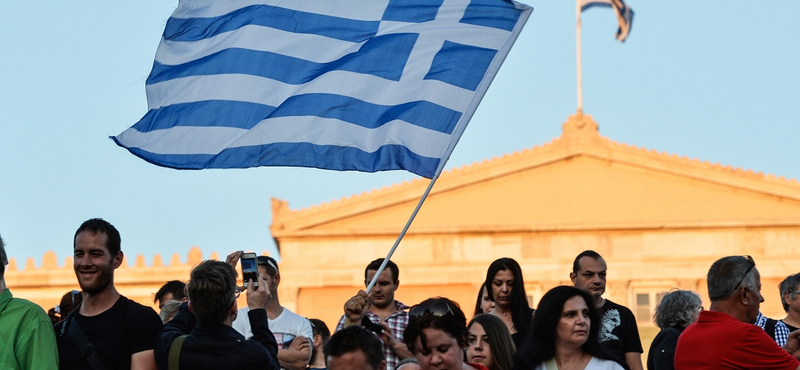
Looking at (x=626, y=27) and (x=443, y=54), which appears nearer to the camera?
(x=443, y=54)

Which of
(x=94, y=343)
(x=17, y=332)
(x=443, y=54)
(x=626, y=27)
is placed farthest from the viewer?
(x=626, y=27)

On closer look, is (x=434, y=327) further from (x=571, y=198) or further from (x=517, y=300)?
(x=571, y=198)

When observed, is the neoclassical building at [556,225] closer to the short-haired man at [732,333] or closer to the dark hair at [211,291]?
the short-haired man at [732,333]

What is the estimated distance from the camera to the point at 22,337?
5785 mm

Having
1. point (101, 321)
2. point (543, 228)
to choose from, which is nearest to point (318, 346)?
point (101, 321)

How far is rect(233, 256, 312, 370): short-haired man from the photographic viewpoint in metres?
8.02

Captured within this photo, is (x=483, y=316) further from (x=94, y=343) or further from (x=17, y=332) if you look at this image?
(x=17, y=332)

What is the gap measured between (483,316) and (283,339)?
6.15 feet

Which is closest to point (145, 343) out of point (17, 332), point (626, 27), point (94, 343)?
point (94, 343)

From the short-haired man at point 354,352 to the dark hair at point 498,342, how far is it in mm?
1141

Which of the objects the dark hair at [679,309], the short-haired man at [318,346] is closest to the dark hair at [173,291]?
the short-haired man at [318,346]

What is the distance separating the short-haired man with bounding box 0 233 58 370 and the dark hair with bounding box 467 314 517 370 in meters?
2.35

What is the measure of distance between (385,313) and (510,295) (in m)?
1.41

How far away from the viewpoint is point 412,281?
3241 centimetres
